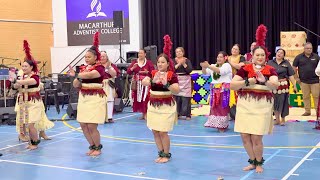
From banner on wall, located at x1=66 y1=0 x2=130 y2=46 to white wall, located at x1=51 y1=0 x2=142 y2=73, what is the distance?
170mm

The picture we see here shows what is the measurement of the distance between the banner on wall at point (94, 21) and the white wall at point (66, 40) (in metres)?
0.17

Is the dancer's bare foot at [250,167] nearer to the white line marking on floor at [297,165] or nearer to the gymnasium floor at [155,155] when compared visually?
the gymnasium floor at [155,155]

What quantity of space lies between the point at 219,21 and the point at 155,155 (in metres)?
8.84

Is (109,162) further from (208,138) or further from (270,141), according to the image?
(270,141)

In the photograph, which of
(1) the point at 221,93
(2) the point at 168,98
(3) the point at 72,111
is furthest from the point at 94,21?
(2) the point at 168,98

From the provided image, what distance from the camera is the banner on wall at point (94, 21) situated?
49.6 feet

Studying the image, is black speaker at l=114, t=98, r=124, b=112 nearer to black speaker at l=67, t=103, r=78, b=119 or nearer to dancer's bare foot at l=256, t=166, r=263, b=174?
black speaker at l=67, t=103, r=78, b=119

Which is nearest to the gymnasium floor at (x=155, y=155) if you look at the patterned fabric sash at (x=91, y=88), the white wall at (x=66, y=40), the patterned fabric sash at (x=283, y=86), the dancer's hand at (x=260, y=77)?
the patterned fabric sash at (x=283, y=86)

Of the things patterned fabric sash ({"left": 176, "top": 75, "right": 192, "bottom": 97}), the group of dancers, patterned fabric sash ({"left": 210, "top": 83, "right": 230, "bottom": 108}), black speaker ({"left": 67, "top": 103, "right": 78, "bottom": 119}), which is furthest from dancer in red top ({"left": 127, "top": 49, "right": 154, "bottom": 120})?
patterned fabric sash ({"left": 210, "top": 83, "right": 230, "bottom": 108})

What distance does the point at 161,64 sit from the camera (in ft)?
18.2

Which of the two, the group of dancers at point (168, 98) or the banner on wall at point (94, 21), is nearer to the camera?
the group of dancers at point (168, 98)

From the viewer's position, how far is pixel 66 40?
53.5 feet

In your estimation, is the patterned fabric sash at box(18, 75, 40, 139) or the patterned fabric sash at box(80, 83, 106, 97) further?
the patterned fabric sash at box(18, 75, 40, 139)

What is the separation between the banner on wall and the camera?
595 inches
